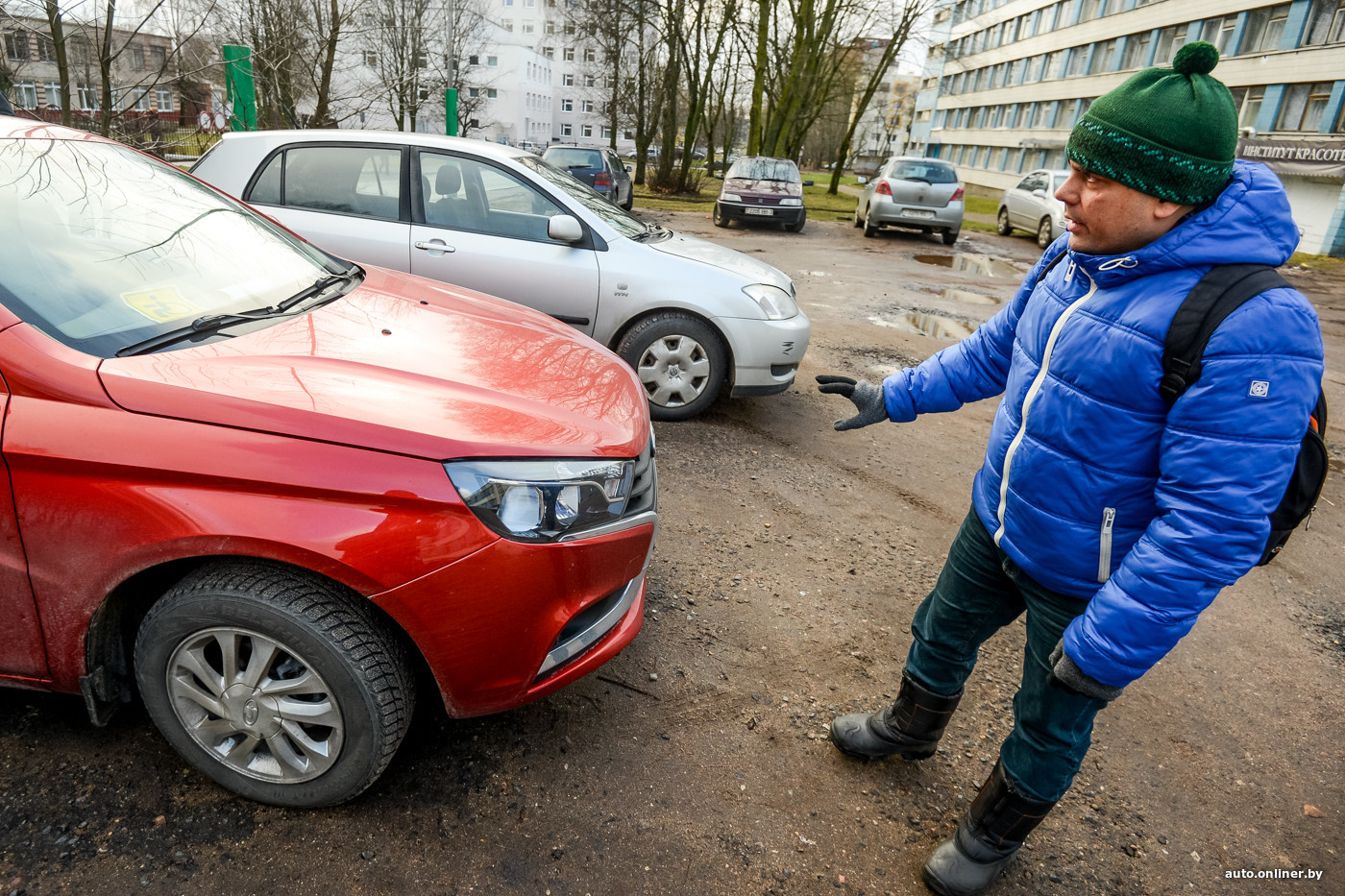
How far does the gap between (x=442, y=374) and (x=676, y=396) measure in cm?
306

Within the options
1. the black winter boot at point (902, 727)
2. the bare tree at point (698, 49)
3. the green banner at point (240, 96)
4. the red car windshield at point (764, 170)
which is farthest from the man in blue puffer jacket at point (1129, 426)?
the bare tree at point (698, 49)

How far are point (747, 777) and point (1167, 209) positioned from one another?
184 centimetres

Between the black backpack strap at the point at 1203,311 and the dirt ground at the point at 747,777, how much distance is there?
146 cm

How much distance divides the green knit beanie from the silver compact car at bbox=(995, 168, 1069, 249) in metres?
15.9

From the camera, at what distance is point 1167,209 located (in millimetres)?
1542

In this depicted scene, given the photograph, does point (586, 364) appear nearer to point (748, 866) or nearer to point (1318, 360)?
point (748, 866)

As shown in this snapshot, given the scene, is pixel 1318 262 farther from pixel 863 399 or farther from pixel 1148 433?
pixel 1148 433

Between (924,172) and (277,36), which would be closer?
(277,36)

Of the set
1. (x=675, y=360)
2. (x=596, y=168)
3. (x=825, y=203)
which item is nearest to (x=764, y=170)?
(x=596, y=168)

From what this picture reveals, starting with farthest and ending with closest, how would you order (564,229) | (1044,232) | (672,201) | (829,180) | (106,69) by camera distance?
(829,180), (672,201), (1044,232), (106,69), (564,229)

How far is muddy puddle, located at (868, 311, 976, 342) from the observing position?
8.39m

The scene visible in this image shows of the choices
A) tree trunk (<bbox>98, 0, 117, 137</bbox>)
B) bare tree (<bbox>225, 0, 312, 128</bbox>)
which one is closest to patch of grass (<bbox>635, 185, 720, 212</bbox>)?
bare tree (<bbox>225, 0, 312, 128</bbox>)

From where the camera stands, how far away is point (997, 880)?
2111mm

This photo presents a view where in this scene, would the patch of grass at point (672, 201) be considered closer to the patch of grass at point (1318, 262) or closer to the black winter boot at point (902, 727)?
the patch of grass at point (1318, 262)
